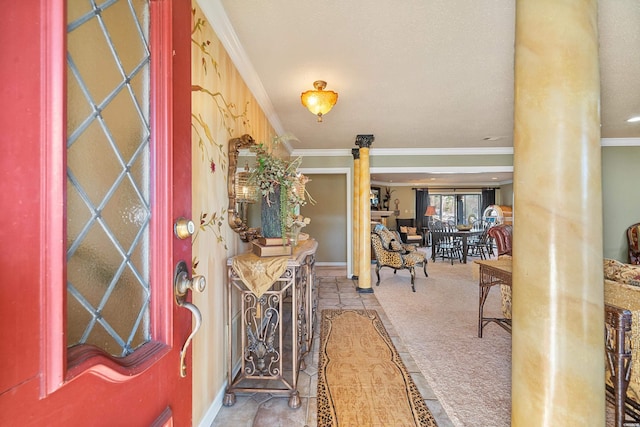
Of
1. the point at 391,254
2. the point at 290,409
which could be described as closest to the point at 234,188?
the point at 290,409

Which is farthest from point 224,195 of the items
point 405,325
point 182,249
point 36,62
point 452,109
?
point 452,109

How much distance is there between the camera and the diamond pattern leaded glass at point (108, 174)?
1.65 ft

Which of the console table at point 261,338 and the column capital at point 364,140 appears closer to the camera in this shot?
the console table at point 261,338

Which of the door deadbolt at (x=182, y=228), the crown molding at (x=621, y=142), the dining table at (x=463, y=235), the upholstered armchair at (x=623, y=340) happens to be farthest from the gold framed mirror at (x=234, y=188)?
Answer: the dining table at (x=463, y=235)

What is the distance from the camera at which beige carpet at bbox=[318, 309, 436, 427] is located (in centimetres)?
167

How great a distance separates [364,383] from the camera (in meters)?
2.00

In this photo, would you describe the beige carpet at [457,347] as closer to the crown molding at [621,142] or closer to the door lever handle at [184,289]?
the door lever handle at [184,289]

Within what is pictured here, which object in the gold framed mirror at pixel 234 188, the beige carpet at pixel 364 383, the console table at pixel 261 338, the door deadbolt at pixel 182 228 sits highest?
the gold framed mirror at pixel 234 188

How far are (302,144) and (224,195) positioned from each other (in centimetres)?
323

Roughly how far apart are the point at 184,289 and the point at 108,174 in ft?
1.03

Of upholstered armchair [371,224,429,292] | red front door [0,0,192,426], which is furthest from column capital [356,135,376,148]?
red front door [0,0,192,426]

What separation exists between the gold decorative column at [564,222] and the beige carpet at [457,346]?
1.16 metres

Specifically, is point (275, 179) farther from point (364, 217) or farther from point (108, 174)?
point (364, 217)

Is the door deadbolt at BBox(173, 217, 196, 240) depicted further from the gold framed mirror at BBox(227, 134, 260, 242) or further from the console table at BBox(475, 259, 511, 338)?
the console table at BBox(475, 259, 511, 338)
